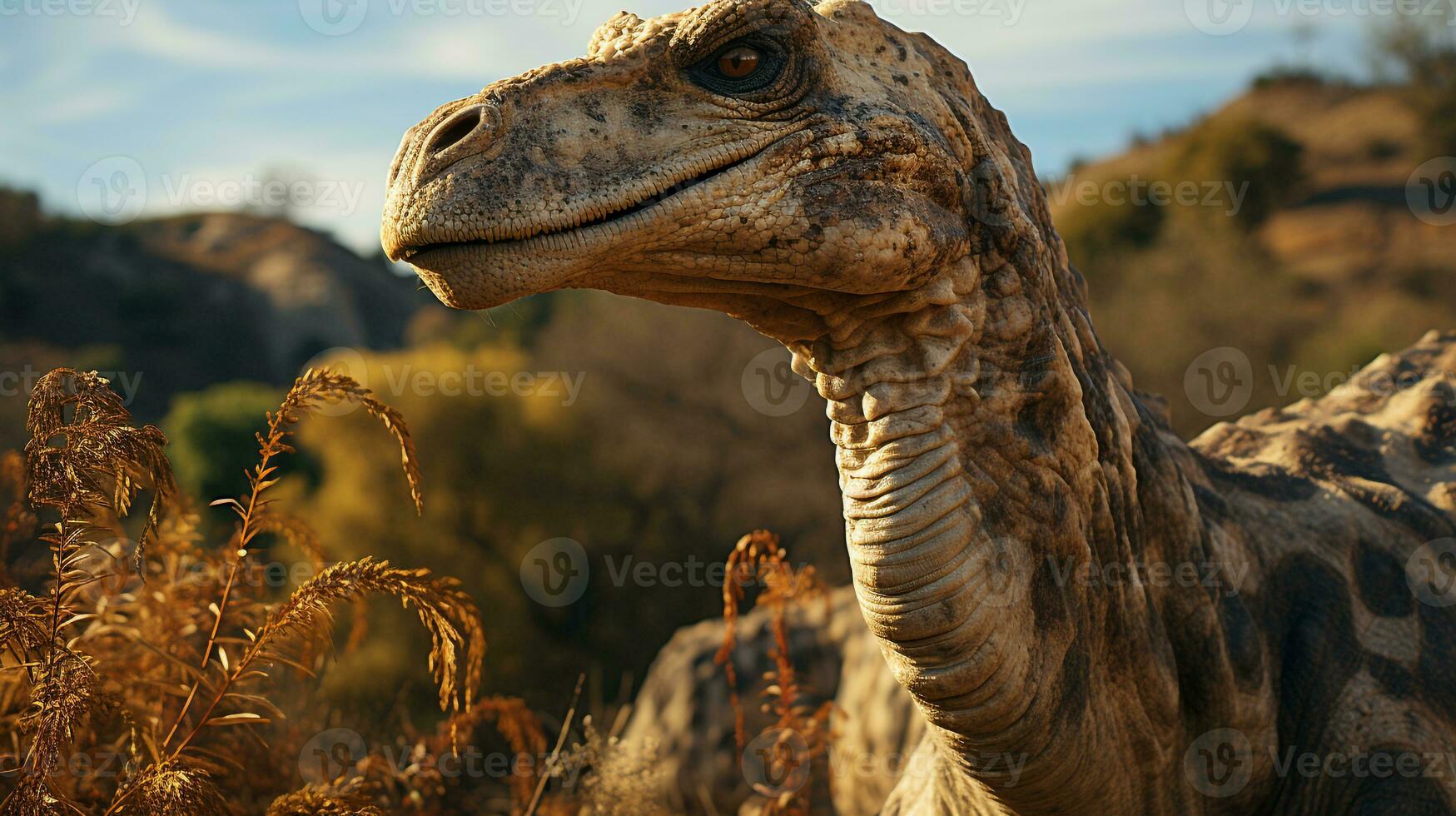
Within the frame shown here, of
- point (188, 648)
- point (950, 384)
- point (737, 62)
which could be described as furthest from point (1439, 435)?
point (188, 648)

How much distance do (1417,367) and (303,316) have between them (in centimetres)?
4930

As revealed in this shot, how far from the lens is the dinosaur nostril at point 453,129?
8.90 feet

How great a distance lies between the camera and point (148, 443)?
3.29m

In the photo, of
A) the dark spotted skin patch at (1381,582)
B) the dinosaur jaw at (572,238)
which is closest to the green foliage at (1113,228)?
the dark spotted skin patch at (1381,582)

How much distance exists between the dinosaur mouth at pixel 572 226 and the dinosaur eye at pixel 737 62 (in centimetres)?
23

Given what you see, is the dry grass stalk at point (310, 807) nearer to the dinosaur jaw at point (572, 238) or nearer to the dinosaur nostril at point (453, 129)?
the dinosaur jaw at point (572, 238)

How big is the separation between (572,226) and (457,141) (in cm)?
30

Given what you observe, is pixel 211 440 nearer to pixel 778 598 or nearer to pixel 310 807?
pixel 778 598

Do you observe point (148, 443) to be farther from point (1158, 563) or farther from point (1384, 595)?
point (1384, 595)

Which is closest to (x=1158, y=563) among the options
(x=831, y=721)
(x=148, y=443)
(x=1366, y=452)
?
(x=1366, y=452)

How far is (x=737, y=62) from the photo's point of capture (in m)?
3.01

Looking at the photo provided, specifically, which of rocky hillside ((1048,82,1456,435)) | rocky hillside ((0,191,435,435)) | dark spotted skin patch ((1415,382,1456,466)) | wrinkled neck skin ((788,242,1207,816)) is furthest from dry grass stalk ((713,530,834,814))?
rocky hillside ((0,191,435,435))

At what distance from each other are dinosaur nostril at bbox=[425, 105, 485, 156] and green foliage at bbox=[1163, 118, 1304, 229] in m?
35.3

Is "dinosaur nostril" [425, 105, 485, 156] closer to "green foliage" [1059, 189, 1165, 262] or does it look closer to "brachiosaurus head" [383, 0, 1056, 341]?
"brachiosaurus head" [383, 0, 1056, 341]
